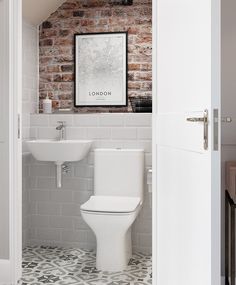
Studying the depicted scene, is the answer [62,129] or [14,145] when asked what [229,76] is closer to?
[14,145]

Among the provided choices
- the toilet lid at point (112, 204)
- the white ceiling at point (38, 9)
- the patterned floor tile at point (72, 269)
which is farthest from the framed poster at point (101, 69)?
the patterned floor tile at point (72, 269)

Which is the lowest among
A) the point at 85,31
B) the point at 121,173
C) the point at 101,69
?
the point at 121,173

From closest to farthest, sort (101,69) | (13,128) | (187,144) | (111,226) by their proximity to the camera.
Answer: (187,144)
(13,128)
(111,226)
(101,69)

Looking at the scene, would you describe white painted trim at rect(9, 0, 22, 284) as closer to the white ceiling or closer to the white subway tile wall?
the white ceiling

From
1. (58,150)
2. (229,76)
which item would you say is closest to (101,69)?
(58,150)

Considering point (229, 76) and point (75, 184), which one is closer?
point (229, 76)

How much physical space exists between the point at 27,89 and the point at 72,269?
5.28 feet

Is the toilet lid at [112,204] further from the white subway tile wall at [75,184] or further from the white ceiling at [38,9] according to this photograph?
the white ceiling at [38,9]

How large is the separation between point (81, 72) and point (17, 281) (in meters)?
1.90

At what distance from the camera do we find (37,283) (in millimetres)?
2684

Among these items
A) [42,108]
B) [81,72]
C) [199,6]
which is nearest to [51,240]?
[42,108]

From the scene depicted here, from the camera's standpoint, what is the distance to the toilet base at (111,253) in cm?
293

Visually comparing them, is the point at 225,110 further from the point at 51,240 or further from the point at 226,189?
the point at 51,240

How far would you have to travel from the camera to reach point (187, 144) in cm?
154
